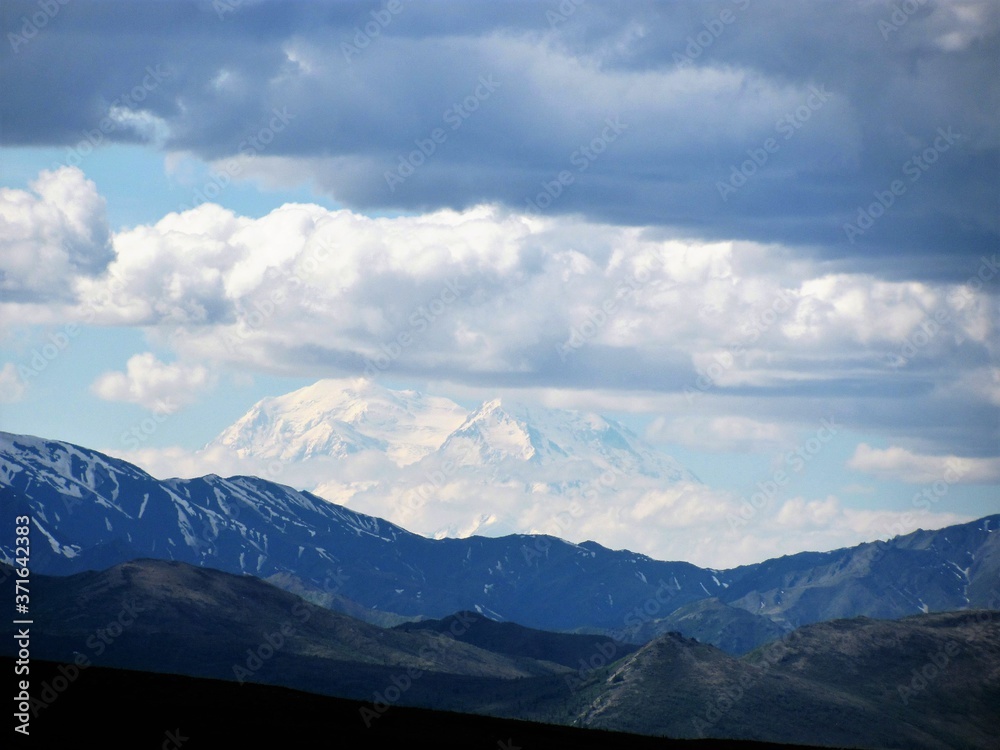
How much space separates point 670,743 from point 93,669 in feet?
194

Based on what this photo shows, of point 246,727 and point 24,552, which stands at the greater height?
point 24,552

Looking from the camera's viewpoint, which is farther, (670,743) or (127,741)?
(670,743)

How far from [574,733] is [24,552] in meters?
56.6

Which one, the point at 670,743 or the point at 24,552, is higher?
the point at 24,552

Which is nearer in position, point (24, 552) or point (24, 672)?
point (24, 552)

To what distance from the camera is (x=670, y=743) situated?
13212 centimetres

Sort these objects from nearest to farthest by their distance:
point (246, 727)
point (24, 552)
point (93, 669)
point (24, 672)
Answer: point (24, 552) → point (246, 727) → point (24, 672) → point (93, 669)

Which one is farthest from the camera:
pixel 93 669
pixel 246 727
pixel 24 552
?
pixel 93 669

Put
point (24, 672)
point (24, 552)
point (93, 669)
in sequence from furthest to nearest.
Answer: point (93, 669) → point (24, 672) → point (24, 552)

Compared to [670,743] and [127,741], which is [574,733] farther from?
[127,741]

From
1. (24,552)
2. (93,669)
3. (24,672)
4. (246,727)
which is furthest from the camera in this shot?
(93,669)

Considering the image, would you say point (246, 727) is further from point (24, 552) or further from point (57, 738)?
point (24, 552)

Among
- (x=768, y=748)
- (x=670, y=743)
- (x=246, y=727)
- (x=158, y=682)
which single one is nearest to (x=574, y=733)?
(x=670, y=743)

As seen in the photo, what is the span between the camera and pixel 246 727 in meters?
119
